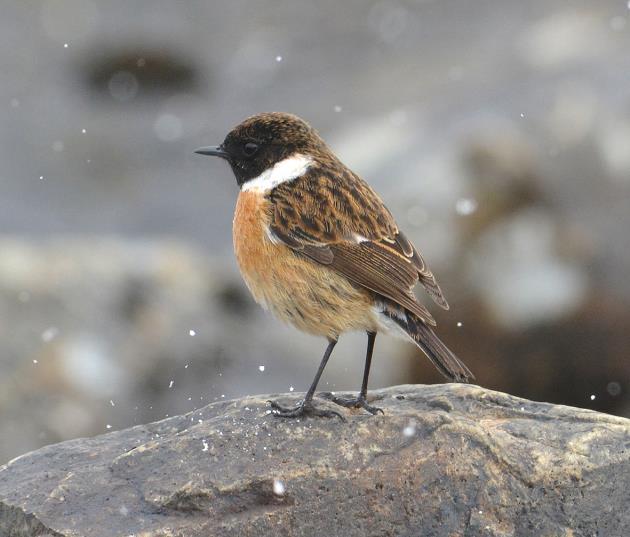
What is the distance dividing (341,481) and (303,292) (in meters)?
1.32

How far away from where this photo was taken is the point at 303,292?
255 inches

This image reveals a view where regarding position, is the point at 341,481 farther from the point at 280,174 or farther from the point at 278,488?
the point at 280,174

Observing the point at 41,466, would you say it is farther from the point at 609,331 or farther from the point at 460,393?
the point at 609,331

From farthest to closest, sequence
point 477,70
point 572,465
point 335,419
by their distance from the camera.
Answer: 1. point 477,70
2. point 335,419
3. point 572,465

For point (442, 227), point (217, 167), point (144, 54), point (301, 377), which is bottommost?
point (301, 377)

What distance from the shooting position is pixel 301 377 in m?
11.1

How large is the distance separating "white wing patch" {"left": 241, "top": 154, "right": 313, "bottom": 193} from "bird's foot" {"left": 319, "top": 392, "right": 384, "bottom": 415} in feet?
4.54

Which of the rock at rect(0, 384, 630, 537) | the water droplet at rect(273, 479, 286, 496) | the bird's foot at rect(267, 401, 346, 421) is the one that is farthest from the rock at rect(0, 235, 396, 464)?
the water droplet at rect(273, 479, 286, 496)

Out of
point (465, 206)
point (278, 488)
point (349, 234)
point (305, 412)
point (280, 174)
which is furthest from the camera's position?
point (465, 206)

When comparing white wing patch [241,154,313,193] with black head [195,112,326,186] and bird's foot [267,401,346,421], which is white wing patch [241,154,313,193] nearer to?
black head [195,112,326,186]

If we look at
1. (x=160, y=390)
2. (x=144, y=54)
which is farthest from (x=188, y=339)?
(x=144, y=54)

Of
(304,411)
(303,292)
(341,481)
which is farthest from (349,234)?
(341,481)

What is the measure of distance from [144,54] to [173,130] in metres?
1.71

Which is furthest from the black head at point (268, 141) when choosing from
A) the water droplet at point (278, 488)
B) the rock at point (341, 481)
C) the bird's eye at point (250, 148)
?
the water droplet at point (278, 488)
